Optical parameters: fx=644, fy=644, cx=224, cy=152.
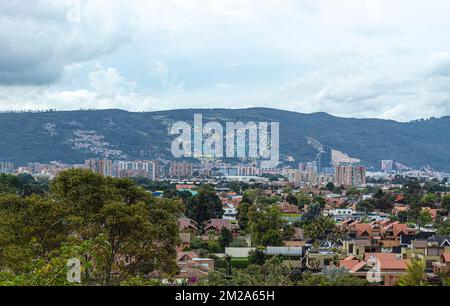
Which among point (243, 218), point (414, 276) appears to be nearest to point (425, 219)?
point (243, 218)

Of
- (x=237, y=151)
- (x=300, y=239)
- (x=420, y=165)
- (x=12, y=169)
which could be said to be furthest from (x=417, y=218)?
(x=420, y=165)

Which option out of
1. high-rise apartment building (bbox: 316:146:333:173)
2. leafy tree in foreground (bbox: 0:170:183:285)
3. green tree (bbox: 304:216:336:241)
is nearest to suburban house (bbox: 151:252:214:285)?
leafy tree in foreground (bbox: 0:170:183:285)

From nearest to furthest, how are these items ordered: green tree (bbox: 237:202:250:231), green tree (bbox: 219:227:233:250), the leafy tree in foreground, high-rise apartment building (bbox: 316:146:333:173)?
the leafy tree in foreground < green tree (bbox: 219:227:233:250) < green tree (bbox: 237:202:250:231) < high-rise apartment building (bbox: 316:146:333:173)

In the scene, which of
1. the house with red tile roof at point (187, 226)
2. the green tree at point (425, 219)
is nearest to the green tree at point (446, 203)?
the green tree at point (425, 219)

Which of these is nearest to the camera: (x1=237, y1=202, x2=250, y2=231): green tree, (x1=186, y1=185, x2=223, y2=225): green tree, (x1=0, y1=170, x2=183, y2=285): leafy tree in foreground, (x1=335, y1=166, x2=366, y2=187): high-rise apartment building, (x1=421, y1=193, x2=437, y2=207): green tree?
(x1=0, y1=170, x2=183, y2=285): leafy tree in foreground

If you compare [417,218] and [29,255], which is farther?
[417,218]

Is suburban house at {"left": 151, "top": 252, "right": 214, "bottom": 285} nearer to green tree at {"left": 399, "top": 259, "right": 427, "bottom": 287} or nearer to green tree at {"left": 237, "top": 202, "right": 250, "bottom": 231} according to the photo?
green tree at {"left": 399, "top": 259, "right": 427, "bottom": 287}

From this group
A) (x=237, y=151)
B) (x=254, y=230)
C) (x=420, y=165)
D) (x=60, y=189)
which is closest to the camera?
(x=60, y=189)
